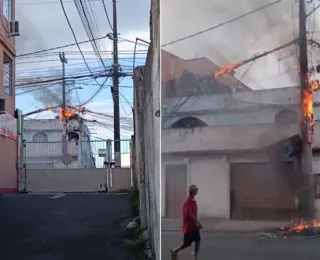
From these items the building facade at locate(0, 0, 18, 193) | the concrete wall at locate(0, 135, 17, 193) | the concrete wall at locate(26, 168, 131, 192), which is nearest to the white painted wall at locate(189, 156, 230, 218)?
the building facade at locate(0, 0, 18, 193)

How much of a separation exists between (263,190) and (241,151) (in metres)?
0.22

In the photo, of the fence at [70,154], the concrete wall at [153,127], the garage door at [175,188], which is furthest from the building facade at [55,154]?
the garage door at [175,188]

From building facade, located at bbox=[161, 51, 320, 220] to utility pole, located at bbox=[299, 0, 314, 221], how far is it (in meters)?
0.03

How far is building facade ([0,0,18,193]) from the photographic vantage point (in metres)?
17.8

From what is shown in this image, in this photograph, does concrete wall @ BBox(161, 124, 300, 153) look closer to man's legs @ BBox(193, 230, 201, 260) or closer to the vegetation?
man's legs @ BBox(193, 230, 201, 260)

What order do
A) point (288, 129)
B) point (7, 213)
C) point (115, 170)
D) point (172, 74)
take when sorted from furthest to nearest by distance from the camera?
point (115, 170) < point (7, 213) < point (172, 74) < point (288, 129)

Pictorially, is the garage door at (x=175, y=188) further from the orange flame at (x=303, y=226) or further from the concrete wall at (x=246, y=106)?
the orange flame at (x=303, y=226)

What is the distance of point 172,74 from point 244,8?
1.63ft

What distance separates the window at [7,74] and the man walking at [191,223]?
16.7m

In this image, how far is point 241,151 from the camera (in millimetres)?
2727

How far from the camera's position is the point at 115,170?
18.6 m

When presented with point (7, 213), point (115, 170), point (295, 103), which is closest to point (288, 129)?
A: point (295, 103)

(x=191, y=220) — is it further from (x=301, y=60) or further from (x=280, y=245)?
(x=301, y=60)

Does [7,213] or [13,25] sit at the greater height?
[13,25]
